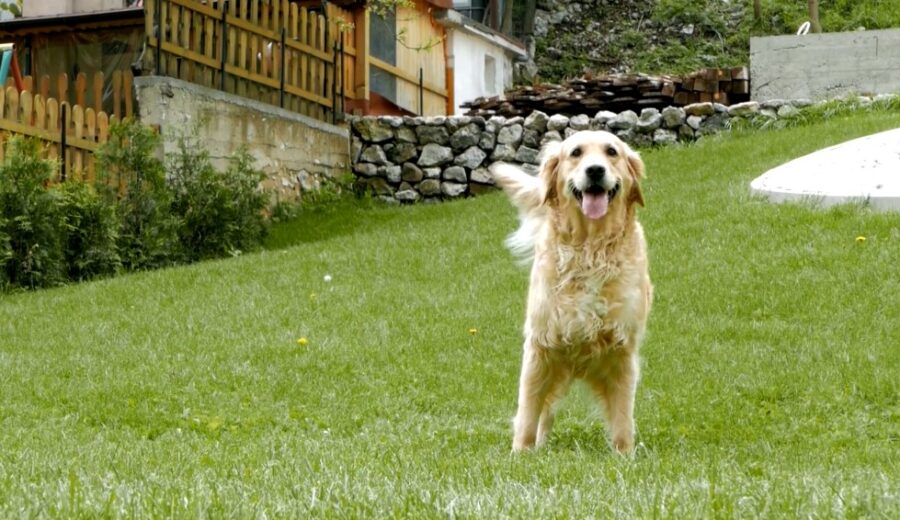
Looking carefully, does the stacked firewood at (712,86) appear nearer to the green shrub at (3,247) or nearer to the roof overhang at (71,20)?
the roof overhang at (71,20)

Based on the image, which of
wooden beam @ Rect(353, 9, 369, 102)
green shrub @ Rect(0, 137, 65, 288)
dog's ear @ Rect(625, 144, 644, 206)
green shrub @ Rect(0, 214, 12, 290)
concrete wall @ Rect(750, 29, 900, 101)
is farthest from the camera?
wooden beam @ Rect(353, 9, 369, 102)

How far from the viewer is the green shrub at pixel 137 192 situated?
13.4 m

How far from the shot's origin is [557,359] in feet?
18.9

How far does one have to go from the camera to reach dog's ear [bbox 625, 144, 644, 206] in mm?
5980

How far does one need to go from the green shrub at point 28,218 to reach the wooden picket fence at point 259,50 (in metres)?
2.64

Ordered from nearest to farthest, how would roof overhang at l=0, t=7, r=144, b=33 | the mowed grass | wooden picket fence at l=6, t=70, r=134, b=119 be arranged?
the mowed grass, wooden picket fence at l=6, t=70, r=134, b=119, roof overhang at l=0, t=7, r=144, b=33

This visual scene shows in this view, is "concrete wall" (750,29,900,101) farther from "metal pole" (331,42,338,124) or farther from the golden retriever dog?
the golden retriever dog

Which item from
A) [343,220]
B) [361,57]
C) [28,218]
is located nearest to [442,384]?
[28,218]

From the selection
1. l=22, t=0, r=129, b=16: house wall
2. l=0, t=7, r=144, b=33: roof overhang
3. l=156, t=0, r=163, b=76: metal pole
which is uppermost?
l=22, t=0, r=129, b=16: house wall

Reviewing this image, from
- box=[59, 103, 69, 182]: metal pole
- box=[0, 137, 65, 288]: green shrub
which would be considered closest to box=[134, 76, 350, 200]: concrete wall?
box=[59, 103, 69, 182]: metal pole

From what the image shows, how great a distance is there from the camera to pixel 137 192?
44.4 ft

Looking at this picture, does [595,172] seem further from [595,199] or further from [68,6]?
[68,6]

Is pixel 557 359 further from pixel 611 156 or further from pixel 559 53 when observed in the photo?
pixel 559 53

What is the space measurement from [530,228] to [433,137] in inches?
496
